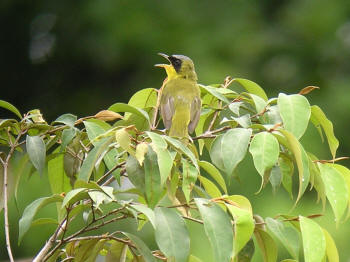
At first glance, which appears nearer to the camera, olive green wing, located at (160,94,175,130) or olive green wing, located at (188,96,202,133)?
olive green wing, located at (188,96,202,133)

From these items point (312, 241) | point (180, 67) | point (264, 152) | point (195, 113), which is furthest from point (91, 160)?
point (180, 67)

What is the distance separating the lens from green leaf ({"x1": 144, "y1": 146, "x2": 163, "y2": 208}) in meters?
1.42

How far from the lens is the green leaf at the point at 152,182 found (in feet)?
4.65

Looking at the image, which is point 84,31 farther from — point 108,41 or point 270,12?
point 270,12

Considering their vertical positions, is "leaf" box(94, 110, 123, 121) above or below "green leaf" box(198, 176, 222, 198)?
above

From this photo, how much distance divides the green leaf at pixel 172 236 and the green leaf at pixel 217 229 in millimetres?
45

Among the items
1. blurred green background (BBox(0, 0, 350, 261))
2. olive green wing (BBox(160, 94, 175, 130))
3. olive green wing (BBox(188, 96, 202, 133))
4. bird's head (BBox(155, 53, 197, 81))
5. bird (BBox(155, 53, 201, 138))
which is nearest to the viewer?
olive green wing (BBox(188, 96, 202, 133))

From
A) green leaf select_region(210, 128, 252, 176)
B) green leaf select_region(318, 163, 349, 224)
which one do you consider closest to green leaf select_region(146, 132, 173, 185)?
green leaf select_region(210, 128, 252, 176)

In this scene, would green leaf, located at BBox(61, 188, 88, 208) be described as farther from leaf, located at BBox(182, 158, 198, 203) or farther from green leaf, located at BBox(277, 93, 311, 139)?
green leaf, located at BBox(277, 93, 311, 139)

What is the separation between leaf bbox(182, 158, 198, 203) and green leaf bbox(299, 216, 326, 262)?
0.21 meters

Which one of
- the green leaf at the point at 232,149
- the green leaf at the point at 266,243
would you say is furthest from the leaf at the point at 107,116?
the green leaf at the point at 266,243

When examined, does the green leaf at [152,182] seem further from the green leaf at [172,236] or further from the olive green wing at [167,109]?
the olive green wing at [167,109]

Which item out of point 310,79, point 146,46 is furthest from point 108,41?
point 310,79

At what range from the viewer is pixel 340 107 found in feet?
18.8
